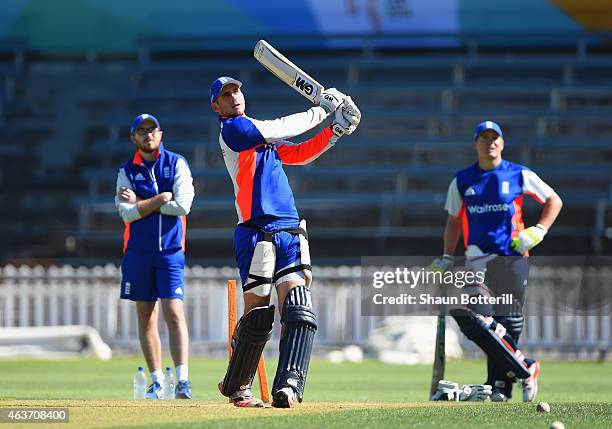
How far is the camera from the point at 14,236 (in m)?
23.5

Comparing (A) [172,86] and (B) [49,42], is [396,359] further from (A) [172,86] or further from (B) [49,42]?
(B) [49,42]

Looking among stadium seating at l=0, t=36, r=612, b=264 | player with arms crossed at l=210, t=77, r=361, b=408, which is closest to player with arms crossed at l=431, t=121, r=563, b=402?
player with arms crossed at l=210, t=77, r=361, b=408

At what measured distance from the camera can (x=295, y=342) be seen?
7699 millimetres

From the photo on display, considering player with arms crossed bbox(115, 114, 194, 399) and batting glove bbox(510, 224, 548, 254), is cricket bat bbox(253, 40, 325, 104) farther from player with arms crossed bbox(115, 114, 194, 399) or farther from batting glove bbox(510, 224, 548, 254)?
batting glove bbox(510, 224, 548, 254)

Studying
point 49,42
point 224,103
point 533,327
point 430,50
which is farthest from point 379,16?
point 224,103

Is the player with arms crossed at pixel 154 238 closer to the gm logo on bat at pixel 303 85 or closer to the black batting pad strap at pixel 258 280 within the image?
the gm logo on bat at pixel 303 85

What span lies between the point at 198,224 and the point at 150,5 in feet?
15.7

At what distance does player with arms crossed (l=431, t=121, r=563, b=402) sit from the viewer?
9.80 meters

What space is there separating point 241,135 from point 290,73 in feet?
2.42

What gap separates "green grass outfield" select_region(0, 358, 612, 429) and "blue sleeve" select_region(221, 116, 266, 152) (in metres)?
1.62

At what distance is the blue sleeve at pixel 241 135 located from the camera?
7941mm

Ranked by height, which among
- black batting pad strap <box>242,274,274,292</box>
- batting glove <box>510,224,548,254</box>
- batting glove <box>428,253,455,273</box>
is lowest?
black batting pad strap <box>242,274,274,292</box>

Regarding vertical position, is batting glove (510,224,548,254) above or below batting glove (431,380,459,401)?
above

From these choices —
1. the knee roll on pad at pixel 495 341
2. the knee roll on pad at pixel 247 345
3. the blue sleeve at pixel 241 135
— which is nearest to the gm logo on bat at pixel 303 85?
the blue sleeve at pixel 241 135
